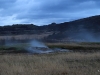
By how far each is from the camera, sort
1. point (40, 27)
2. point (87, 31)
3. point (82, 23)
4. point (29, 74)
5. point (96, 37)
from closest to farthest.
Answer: point (29, 74) → point (96, 37) → point (87, 31) → point (82, 23) → point (40, 27)

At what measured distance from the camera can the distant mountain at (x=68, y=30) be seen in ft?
331

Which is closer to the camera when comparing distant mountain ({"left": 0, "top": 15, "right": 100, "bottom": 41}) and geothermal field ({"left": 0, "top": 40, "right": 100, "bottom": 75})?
geothermal field ({"left": 0, "top": 40, "right": 100, "bottom": 75})

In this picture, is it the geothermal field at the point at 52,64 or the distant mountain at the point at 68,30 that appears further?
the distant mountain at the point at 68,30

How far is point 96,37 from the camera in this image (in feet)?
318

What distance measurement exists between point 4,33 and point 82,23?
1538 inches

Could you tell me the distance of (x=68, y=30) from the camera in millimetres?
117000

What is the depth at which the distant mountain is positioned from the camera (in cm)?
10100

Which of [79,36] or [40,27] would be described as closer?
[79,36]

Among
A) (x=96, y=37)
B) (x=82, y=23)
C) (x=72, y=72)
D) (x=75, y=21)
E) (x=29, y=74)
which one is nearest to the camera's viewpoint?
(x=29, y=74)

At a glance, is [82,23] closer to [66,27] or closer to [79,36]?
[66,27]

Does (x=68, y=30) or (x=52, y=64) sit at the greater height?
(x=52, y=64)

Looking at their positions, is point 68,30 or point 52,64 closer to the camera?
point 52,64

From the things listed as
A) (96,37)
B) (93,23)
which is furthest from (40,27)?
(96,37)

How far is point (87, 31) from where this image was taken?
10800 centimetres
